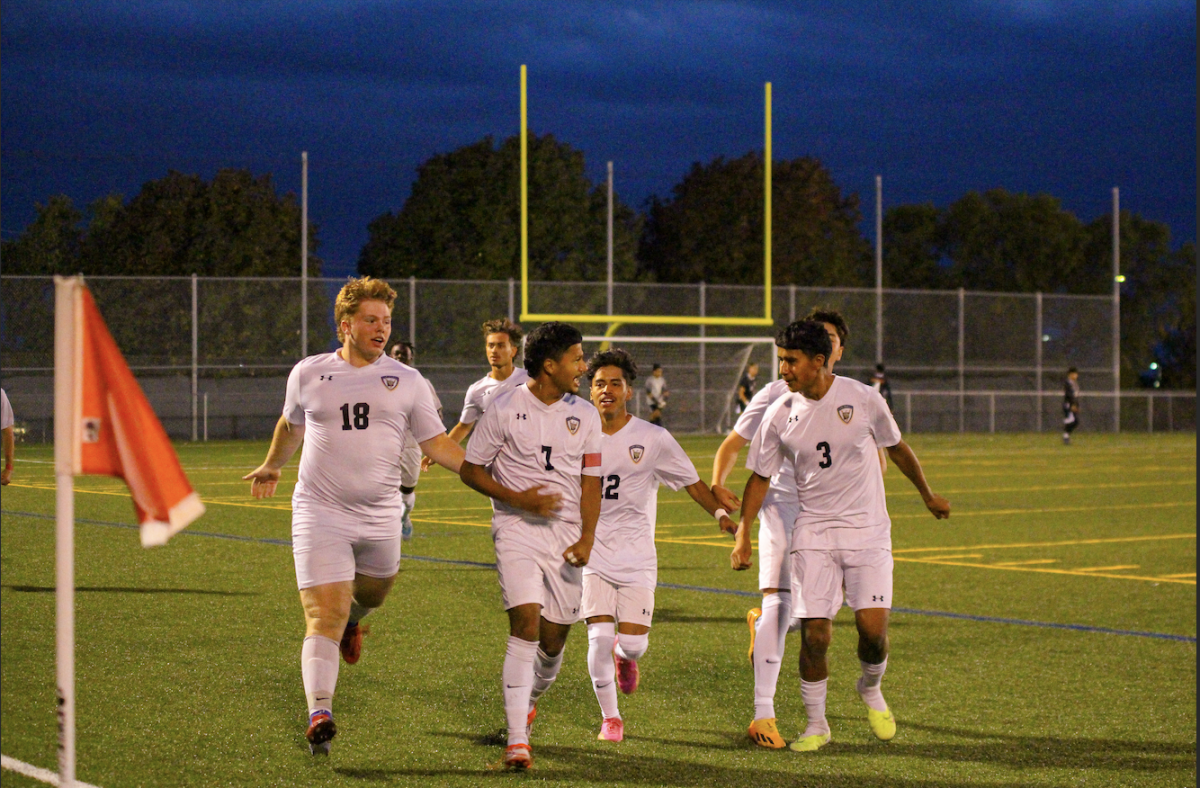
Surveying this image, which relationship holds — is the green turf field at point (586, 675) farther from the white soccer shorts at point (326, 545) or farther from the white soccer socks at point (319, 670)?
the white soccer shorts at point (326, 545)

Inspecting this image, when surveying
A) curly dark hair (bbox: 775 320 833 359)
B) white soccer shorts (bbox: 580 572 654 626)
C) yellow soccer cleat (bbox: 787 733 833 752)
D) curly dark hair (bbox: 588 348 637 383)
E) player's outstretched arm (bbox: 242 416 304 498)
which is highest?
curly dark hair (bbox: 775 320 833 359)

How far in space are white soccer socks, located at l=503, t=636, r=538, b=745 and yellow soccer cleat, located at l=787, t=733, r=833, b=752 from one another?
1.19 meters

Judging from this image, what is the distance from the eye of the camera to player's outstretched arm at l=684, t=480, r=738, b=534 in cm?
689

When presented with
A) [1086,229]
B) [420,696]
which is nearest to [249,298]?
[420,696]

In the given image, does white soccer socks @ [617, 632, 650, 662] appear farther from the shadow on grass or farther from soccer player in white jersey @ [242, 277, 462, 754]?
the shadow on grass

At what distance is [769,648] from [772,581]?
0.34 meters

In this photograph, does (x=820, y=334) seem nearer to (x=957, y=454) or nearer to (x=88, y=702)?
(x=88, y=702)

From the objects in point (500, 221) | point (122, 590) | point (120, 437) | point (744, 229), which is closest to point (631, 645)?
point (120, 437)

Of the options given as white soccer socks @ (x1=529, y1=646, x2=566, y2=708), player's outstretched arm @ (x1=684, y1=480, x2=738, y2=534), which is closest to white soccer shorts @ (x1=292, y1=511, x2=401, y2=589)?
white soccer socks @ (x1=529, y1=646, x2=566, y2=708)

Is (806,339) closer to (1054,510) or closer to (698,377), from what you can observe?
(1054,510)

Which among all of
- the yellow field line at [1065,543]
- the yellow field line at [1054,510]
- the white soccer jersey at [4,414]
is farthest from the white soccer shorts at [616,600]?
the yellow field line at [1054,510]

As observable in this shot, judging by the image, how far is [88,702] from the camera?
7035 mm

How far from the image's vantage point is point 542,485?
20.7 feet

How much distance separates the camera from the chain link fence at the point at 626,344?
106 feet
